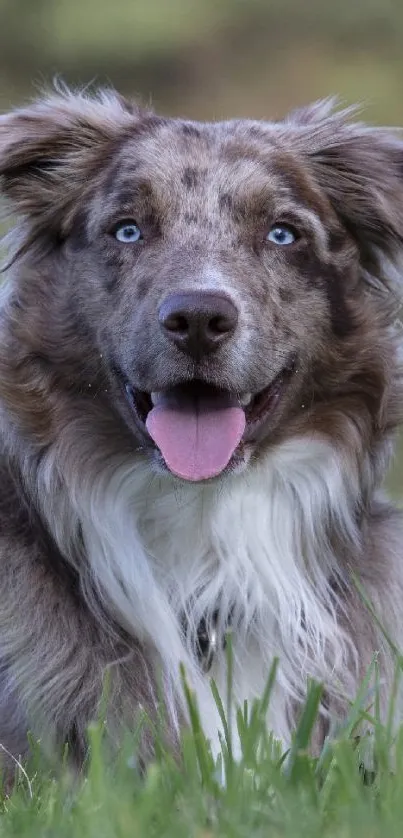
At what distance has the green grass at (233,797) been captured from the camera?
2.80 meters

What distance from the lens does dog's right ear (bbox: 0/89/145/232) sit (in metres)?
4.74

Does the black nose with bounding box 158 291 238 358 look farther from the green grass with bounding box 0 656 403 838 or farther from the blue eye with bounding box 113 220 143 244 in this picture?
the green grass with bounding box 0 656 403 838

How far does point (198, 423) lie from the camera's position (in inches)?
169

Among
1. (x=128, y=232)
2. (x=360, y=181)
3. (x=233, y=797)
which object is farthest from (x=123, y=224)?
(x=233, y=797)

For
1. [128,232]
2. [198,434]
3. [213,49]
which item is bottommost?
[198,434]

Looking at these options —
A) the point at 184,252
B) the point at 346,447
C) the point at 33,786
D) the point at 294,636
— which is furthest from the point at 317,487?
the point at 33,786

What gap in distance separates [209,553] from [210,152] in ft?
3.98

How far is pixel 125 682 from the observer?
4.27 metres

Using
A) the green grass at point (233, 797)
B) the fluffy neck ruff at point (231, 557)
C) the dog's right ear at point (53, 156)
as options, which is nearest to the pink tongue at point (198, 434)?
the fluffy neck ruff at point (231, 557)

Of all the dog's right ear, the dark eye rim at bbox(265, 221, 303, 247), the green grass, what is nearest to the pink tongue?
the dark eye rim at bbox(265, 221, 303, 247)

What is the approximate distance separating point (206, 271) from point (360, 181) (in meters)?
0.76

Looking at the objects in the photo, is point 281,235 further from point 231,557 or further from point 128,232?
point 231,557

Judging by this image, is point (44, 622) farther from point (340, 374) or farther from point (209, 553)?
point (340, 374)

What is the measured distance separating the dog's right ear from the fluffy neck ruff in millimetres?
840
